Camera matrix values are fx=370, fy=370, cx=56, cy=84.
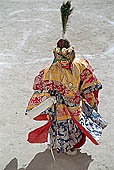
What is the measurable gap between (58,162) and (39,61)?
3056 millimetres

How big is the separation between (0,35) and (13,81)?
7.10 feet

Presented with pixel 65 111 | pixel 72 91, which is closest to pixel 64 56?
pixel 72 91

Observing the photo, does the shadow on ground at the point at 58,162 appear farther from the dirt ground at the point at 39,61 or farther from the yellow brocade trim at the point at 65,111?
the yellow brocade trim at the point at 65,111

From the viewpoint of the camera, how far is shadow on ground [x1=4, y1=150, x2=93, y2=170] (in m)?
4.57

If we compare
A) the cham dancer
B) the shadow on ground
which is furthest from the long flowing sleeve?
the shadow on ground

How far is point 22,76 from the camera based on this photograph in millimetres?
6707

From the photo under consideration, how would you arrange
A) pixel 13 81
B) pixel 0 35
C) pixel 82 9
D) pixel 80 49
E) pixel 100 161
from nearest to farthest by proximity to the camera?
pixel 100 161, pixel 13 81, pixel 80 49, pixel 0 35, pixel 82 9

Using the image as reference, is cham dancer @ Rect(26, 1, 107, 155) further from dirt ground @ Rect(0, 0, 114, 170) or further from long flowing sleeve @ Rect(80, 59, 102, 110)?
dirt ground @ Rect(0, 0, 114, 170)

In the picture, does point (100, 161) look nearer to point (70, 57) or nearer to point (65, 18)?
point (70, 57)

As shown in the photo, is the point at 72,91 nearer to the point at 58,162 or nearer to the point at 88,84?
the point at 88,84

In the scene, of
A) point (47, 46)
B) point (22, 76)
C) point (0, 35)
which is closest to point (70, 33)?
point (47, 46)

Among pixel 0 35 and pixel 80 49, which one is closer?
pixel 80 49

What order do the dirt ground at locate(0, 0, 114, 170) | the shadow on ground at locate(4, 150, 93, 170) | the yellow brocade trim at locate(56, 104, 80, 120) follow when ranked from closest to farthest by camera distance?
the yellow brocade trim at locate(56, 104, 80, 120) < the shadow on ground at locate(4, 150, 93, 170) < the dirt ground at locate(0, 0, 114, 170)

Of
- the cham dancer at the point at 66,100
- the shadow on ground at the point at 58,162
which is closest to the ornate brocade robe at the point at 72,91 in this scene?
the cham dancer at the point at 66,100
